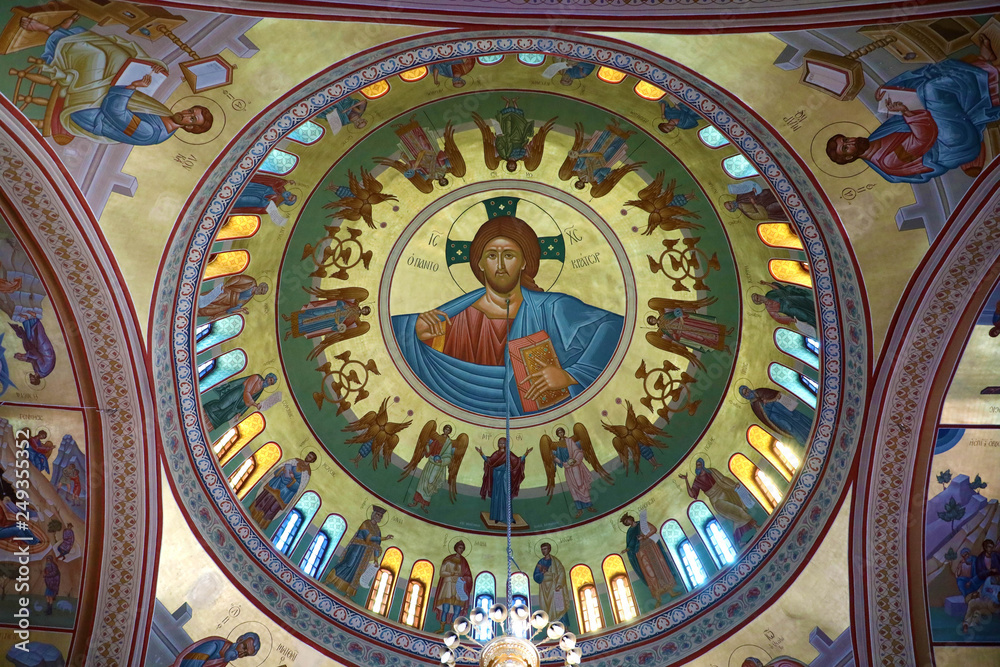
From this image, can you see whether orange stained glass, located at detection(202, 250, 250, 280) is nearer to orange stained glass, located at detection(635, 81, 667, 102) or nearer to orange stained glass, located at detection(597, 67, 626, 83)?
orange stained glass, located at detection(597, 67, 626, 83)

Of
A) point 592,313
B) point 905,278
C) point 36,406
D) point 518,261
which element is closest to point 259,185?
point 36,406

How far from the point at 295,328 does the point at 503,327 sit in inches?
156

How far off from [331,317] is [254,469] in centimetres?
294

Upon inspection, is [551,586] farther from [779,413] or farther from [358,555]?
[779,413]

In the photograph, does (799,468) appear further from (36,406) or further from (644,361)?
(36,406)

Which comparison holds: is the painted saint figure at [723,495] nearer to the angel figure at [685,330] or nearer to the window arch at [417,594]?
the angel figure at [685,330]

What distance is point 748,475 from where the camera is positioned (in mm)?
15273

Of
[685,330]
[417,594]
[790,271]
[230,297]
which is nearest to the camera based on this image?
[790,271]

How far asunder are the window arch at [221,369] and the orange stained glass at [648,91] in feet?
24.6

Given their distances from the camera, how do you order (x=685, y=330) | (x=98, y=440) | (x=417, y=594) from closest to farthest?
(x=98, y=440), (x=417, y=594), (x=685, y=330)

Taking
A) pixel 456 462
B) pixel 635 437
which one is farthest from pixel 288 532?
pixel 635 437

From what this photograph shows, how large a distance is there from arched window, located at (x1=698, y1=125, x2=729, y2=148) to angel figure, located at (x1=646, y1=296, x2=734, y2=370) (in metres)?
3.14

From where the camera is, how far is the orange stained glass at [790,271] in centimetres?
1330

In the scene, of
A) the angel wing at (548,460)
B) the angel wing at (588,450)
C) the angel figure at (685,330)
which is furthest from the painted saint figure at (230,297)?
the angel figure at (685,330)
